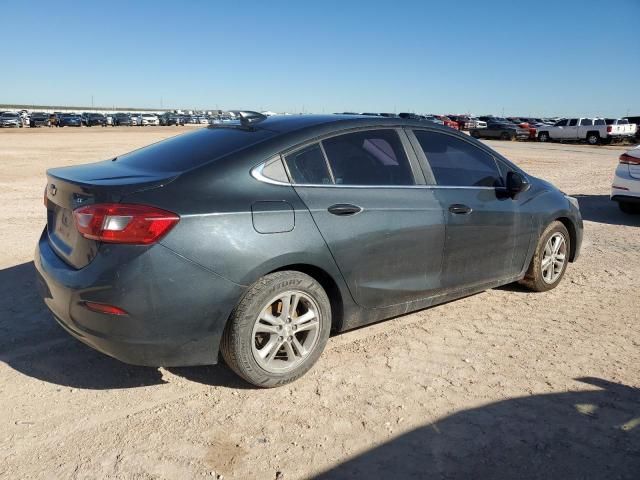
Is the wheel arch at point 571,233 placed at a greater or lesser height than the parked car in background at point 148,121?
greater

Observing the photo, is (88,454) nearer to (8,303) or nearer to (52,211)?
(52,211)

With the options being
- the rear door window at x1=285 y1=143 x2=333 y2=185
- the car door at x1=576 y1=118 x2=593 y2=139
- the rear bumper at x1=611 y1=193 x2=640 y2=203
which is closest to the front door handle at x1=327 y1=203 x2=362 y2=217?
the rear door window at x1=285 y1=143 x2=333 y2=185

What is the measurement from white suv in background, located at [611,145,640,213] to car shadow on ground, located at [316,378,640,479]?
6648 millimetres

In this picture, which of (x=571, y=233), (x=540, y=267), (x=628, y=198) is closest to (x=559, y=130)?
(x=628, y=198)

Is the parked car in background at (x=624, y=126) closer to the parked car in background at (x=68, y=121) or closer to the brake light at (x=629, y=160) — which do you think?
the brake light at (x=629, y=160)

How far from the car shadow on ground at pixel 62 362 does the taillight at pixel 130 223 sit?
1049 millimetres

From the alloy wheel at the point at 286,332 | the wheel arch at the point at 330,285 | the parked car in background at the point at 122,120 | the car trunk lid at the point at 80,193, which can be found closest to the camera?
the car trunk lid at the point at 80,193

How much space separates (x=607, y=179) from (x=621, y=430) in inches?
569

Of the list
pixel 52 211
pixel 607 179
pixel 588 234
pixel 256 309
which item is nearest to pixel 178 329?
pixel 256 309

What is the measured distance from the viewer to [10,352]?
12.2ft

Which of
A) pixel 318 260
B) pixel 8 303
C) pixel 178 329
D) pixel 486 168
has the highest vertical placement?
pixel 486 168

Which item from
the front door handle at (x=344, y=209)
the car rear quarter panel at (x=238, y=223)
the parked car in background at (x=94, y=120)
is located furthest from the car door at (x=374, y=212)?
the parked car in background at (x=94, y=120)

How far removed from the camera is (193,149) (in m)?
3.60

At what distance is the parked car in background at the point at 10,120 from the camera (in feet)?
186
